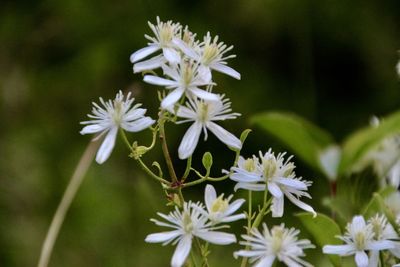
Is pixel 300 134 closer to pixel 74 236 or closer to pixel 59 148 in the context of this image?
pixel 74 236

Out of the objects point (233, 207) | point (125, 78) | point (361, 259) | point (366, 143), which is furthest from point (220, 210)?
point (125, 78)

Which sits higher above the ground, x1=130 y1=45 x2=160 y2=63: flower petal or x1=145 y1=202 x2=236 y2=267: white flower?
x1=130 y1=45 x2=160 y2=63: flower petal

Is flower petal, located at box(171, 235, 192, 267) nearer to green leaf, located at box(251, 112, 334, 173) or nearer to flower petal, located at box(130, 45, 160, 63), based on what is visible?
flower petal, located at box(130, 45, 160, 63)

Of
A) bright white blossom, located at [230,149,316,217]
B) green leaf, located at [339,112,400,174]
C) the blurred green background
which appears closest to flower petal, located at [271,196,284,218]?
bright white blossom, located at [230,149,316,217]

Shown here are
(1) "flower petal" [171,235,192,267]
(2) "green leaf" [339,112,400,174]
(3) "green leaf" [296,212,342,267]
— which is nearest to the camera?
(1) "flower petal" [171,235,192,267]

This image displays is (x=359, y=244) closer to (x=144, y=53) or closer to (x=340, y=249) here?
(x=340, y=249)

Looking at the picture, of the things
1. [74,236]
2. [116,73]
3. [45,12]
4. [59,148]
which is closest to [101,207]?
[74,236]
